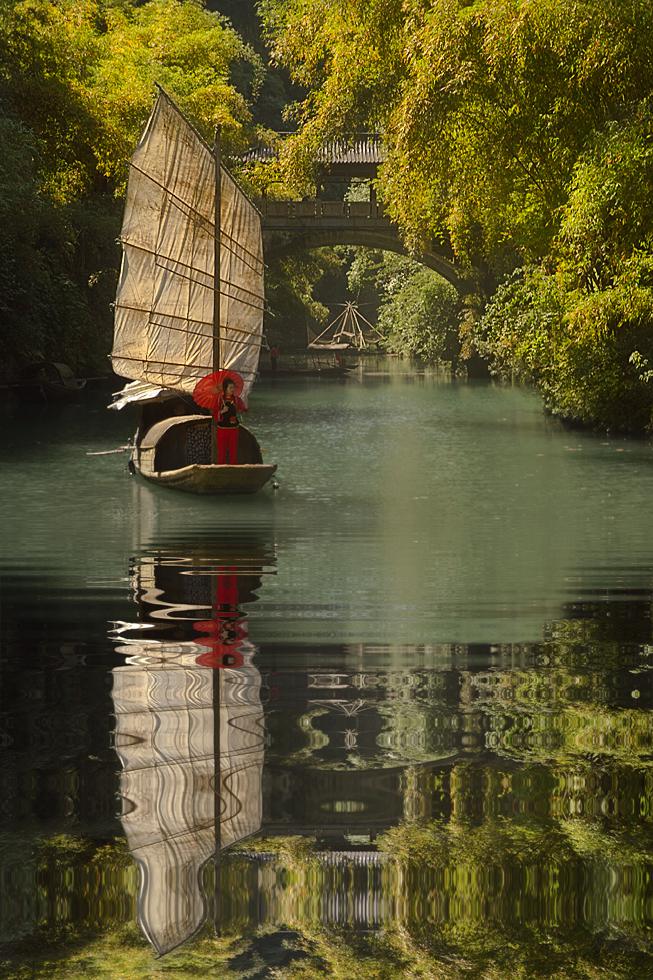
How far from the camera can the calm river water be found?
9.14 ft

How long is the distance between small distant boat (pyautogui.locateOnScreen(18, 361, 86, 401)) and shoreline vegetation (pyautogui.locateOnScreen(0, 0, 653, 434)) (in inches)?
18.6

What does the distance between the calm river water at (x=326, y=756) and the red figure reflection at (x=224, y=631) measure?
26 mm

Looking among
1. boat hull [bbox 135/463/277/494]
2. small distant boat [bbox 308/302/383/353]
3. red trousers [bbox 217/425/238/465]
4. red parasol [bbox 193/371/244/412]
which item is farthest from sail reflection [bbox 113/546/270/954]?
small distant boat [bbox 308/302/383/353]

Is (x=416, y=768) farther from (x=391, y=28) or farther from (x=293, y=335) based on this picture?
(x=293, y=335)

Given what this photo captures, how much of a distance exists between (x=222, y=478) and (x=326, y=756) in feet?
28.3

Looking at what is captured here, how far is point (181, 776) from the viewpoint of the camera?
3.67 m

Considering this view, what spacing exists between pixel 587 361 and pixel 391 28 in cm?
483

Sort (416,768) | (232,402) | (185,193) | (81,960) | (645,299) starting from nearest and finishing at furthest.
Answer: (81,960) < (416,768) < (232,402) < (645,299) < (185,193)

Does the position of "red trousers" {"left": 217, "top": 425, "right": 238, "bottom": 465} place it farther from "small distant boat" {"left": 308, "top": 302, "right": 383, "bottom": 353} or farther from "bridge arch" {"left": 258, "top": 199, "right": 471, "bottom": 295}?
"small distant boat" {"left": 308, "top": 302, "right": 383, "bottom": 353}

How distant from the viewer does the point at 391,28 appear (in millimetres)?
18375

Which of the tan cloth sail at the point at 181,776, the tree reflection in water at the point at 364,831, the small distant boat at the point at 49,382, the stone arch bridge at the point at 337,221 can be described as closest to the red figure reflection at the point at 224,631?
the tree reflection in water at the point at 364,831

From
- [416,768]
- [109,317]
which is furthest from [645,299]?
[109,317]

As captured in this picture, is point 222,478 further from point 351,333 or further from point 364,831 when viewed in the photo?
point 351,333

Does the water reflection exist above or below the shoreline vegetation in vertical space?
below
